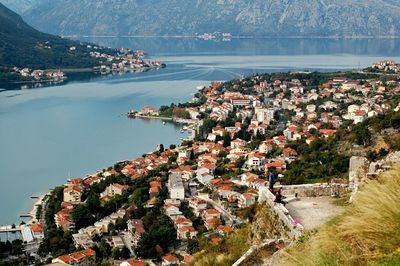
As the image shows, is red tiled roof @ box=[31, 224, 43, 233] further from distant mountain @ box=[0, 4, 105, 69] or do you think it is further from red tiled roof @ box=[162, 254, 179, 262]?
distant mountain @ box=[0, 4, 105, 69]

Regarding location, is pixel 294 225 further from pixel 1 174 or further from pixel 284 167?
pixel 1 174

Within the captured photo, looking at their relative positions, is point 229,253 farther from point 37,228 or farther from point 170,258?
point 37,228

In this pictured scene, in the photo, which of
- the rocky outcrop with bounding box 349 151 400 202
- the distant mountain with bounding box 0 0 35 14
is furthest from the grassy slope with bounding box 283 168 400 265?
the distant mountain with bounding box 0 0 35 14

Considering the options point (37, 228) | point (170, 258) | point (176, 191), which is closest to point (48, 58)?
point (176, 191)

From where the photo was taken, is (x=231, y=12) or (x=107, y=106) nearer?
(x=107, y=106)

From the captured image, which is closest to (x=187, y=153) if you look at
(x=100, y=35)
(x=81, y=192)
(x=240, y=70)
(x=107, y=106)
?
(x=81, y=192)
